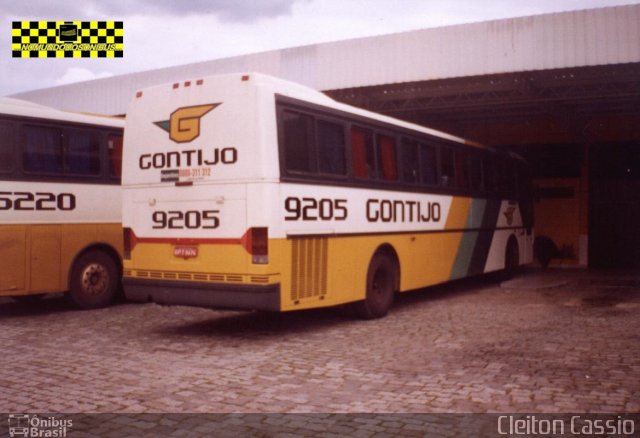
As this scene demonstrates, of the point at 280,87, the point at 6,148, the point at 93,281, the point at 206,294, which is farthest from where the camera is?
the point at 93,281

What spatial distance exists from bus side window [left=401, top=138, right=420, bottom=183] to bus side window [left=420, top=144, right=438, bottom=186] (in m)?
0.20

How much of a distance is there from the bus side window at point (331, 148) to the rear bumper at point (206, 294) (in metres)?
1.95

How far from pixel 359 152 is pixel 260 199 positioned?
93.5 inches

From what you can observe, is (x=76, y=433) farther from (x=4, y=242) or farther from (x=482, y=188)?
(x=482, y=188)

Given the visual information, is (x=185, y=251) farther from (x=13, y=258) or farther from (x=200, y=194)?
(x=13, y=258)

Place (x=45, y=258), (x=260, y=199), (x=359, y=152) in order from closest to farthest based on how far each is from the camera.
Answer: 1. (x=260, y=199)
2. (x=359, y=152)
3. (x=45, y=258)

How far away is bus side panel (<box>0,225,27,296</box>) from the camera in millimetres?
Answer: 10391

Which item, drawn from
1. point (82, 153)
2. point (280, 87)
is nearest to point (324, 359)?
point (280, 87)

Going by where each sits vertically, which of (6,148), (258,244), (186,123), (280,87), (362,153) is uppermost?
(280,87)

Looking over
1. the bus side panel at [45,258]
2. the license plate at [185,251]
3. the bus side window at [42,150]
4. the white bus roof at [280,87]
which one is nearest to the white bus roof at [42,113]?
the bus side window at [42,150]

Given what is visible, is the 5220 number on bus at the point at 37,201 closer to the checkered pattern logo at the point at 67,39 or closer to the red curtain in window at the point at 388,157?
the checkered pattern logo at the point at 67,39

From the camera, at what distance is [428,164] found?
40.5 feet

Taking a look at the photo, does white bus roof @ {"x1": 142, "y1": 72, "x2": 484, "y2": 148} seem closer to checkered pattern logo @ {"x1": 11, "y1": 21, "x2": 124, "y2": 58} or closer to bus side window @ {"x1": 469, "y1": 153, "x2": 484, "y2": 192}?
checkered pattern logo @ {"x1": 11, "y1": 21, "x2": 124, "y2": 58}

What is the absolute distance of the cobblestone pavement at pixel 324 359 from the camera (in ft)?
19.3
